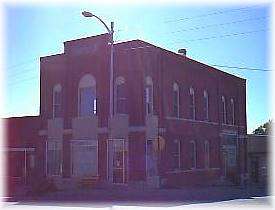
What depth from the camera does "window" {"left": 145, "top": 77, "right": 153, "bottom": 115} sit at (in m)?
29.2

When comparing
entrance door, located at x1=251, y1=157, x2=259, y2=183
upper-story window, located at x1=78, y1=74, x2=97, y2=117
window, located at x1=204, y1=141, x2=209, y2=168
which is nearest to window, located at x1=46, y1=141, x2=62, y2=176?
upper-story window, located at x1=78, y1=74, x2=97, y2=117

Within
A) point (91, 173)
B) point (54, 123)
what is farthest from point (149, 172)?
point (54, 123)

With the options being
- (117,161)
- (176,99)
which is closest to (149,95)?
(176,99)

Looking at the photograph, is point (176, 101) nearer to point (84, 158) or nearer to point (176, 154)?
point (176, 154)

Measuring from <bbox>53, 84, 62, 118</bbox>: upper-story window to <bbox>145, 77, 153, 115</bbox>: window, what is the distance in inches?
261

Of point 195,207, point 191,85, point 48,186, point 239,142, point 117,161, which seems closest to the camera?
point 195,207

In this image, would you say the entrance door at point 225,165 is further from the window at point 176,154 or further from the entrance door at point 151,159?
the entrance door at point 151,159

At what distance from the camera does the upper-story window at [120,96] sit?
2948 cm

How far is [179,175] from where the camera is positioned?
3103cm

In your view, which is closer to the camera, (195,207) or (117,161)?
(195,207)

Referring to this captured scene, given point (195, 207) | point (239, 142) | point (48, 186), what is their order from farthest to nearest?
point (239, 142), point (48, 186), point (195, 207)

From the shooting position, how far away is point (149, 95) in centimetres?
2945

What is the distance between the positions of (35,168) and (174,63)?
11767 mm

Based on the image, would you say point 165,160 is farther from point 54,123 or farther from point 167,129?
point 54,123
